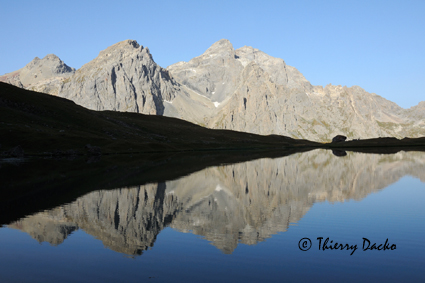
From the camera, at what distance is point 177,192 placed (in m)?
44.4

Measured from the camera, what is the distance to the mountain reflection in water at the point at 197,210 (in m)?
26.1

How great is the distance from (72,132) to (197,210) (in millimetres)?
109119

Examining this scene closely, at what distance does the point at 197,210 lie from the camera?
114ft

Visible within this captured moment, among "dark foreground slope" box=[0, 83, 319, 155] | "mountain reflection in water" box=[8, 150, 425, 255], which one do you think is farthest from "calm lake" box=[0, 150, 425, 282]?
"dark foreground slope" box=[0, 83, 319, 155]

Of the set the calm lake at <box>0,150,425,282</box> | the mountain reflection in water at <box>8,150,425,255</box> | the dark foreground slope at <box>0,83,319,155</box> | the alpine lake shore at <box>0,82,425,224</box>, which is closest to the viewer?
the calm lake at <box>0,150,425,282</box>

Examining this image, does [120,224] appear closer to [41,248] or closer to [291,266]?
[41,248]

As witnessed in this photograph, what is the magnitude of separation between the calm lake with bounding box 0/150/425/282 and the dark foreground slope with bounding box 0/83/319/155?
6857 centimetres

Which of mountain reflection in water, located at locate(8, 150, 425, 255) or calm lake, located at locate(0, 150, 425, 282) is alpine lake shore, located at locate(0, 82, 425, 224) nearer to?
calm lake, located at locate(0, 150, 425, 282)

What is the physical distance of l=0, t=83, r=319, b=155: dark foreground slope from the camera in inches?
4304

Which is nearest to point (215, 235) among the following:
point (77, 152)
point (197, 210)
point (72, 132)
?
point (197, 210)

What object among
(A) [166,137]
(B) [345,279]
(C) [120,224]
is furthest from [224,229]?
(A) [166,137]

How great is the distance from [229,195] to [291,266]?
24209 mm

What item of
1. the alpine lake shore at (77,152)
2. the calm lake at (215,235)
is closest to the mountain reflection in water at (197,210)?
the calm lake at (215,235)

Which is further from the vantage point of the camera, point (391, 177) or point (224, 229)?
point (391, 177)
